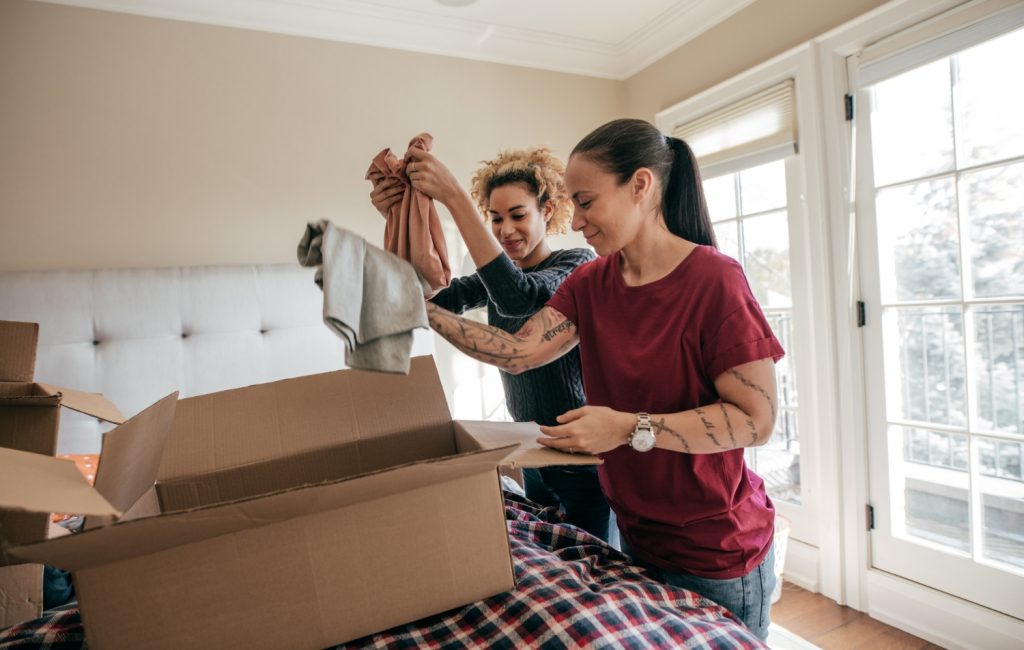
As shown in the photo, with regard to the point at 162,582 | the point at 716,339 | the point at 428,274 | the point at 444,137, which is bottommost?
the point at 162,582

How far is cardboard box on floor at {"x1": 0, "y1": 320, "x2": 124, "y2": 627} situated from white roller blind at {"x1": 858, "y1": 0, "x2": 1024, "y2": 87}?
2.57 m

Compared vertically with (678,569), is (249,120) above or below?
above

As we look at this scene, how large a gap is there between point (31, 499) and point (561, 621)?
52 centimetres

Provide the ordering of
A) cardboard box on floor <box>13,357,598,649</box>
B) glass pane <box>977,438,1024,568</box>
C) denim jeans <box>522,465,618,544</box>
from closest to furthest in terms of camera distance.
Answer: cardboard box on floor <box>13,357,598,649</box>, denim jeans <box>522,465,618,544</box>, glass pane <box>977,438,1024,568</box>

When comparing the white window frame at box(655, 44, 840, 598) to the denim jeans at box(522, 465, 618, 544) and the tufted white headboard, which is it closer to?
the denim jeans at box(522, 465, 618, 544)

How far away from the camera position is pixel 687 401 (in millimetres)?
979

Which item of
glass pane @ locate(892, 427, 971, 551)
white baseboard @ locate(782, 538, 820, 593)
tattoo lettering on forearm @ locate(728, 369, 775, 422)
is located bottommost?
white baseboard @ locate(782, 538, 820, 593)

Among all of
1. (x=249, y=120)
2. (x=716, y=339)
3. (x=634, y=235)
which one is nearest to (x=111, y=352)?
(x=249, y=120)

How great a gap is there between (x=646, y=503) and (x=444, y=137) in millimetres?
2346

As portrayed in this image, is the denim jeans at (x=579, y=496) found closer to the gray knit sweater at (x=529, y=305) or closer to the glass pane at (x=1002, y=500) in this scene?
the gray knit sweater at (x=529, y=305)

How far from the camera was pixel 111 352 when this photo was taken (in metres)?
2.11

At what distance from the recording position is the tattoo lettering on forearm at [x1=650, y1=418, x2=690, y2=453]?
2.91 feet

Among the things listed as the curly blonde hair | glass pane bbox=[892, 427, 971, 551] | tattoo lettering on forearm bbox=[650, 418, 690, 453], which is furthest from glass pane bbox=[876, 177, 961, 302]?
tattoo lettering on forearm bbox=[650, 418, 690, 453]

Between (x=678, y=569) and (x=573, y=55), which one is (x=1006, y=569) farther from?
(x=573, y=55)
